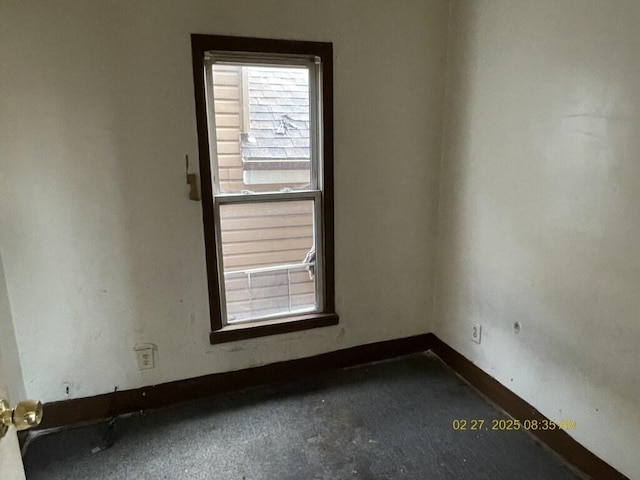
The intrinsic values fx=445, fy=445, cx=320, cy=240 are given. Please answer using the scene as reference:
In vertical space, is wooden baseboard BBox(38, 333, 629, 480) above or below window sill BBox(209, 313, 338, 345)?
below

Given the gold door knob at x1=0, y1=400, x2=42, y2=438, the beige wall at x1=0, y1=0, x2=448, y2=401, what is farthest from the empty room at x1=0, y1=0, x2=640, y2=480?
the gold door knob at x1=0, y1=400, x2=42, y2=438

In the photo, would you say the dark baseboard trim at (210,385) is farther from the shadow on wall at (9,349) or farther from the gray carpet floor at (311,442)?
the shadow on wall at (9,349)

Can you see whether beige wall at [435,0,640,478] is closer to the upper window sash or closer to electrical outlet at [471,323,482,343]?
electrical outlet at [471,323,482,343]

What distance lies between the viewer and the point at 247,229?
224 centimetres

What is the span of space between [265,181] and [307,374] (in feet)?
3.55

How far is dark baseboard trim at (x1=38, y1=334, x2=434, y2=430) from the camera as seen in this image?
2.08 meters

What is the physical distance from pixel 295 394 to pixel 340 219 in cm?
94

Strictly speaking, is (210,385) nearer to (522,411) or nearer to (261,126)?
(261,126)

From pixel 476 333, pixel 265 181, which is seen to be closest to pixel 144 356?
pixel 265 181

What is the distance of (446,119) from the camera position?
7.88 ft

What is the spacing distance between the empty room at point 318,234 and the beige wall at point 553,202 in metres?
0.01

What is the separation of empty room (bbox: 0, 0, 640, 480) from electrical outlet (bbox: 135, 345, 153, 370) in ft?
0.03

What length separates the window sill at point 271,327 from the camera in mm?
2254

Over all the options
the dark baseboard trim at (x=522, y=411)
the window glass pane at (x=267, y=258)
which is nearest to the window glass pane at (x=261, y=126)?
the window glass pane at (x=267, y=258)
